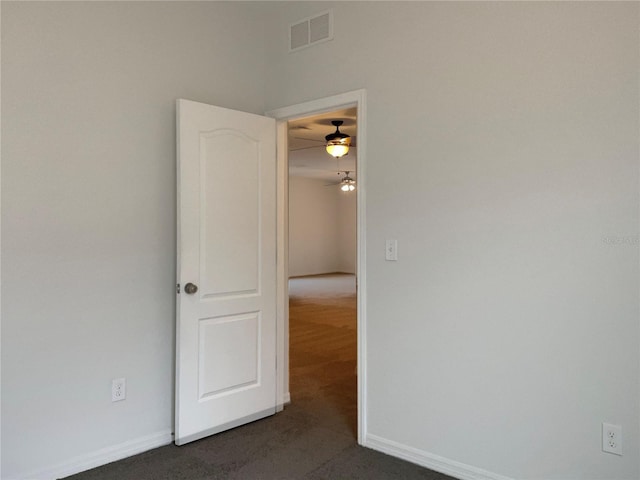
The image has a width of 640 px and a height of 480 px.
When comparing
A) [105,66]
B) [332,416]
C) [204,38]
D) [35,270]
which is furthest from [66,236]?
[332,416]

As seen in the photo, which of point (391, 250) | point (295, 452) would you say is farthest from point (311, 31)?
point (295, 452)

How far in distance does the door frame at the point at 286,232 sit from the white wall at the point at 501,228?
0.05 m

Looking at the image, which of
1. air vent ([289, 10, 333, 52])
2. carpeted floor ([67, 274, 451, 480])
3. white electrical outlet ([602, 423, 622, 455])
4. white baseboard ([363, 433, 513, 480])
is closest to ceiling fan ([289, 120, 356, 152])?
air vent ([289, 10, 333, 52])

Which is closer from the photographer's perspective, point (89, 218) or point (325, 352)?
point (89, 218)

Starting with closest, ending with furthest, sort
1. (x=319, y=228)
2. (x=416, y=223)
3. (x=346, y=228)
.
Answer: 1. (x=416, y=223)
2. (x=319, y=228)
3. (x=346, y=228)

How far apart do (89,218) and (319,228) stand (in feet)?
38.0

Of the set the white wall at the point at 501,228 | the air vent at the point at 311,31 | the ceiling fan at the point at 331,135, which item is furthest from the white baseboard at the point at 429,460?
the ceiling fan at the point at 331,135

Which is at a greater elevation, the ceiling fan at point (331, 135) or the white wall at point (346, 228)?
the ceiling fan at point (331, 135)

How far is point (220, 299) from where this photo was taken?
3.10 meters

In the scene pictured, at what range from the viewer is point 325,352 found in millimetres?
5184

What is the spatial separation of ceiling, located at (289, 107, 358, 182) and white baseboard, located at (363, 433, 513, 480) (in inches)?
73.3

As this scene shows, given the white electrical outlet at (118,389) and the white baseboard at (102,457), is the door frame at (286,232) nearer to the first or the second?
the white baseboard at (102,457)

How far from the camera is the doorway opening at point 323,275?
3.94m

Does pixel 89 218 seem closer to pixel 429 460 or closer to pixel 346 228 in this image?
pixel 429 460
